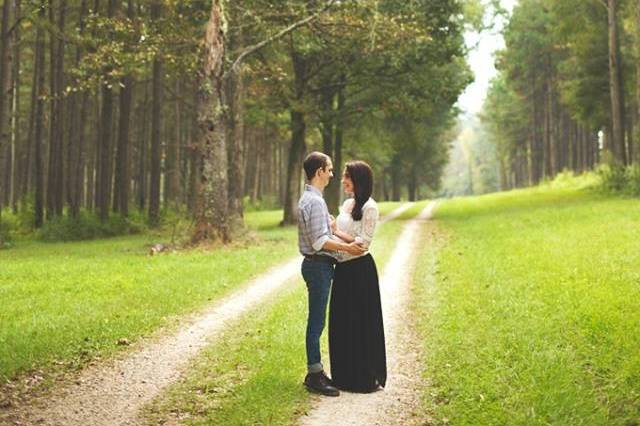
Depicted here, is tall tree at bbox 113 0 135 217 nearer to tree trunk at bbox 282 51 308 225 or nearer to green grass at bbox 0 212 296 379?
green grass at bbox 0 212 296 379

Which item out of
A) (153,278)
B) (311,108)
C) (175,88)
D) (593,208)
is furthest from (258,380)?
(175,88)

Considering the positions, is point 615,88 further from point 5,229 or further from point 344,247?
point 5,229

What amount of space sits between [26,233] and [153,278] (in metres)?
16.7

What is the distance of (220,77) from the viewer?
1961 centimetres

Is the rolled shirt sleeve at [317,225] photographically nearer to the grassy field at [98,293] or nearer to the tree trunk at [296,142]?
the grassy field at [98,293]

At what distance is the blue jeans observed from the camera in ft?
22.0

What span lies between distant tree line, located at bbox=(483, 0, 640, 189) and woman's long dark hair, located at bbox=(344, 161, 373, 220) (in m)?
24.6

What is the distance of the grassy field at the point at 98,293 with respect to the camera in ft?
27.6

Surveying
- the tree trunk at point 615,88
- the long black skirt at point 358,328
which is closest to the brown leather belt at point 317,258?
the long black skirt at point 358,328

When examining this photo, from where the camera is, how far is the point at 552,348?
25.1 feet

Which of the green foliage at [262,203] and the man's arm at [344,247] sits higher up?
the green foliage at [262,203]

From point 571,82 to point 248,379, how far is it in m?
32.8

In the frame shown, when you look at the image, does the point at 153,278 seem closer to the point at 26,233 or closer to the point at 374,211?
the point at 374,211

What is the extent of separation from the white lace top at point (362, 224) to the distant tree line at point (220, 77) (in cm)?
981
